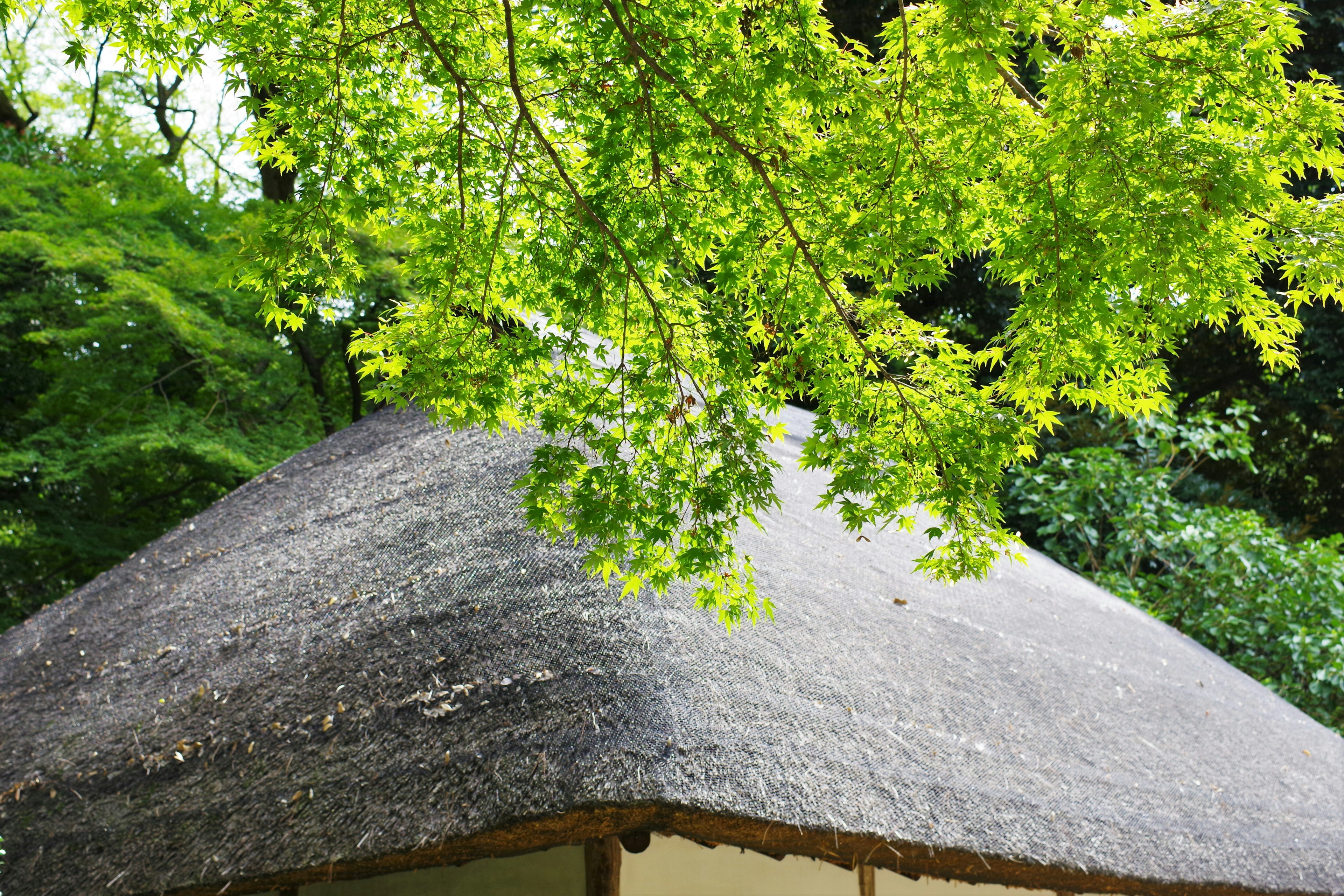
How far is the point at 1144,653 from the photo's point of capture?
5.50m

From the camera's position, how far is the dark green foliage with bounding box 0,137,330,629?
6594 mm

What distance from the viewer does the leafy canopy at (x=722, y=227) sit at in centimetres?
249

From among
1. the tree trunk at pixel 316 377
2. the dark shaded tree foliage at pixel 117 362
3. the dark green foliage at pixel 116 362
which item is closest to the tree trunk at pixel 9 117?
the dark shaded tree foliage at pixel 117 362

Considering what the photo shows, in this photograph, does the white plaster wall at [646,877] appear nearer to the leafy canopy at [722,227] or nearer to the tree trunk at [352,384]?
the leafy canopy at [722,227]

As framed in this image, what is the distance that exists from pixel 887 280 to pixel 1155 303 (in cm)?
76

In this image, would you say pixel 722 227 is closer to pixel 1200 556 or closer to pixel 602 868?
pixel 602 868

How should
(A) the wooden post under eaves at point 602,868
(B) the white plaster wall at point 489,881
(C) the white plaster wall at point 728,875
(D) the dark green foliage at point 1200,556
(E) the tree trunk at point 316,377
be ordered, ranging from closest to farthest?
1. (A) the wooden post under eaves at point 602,868
2. (B) the white plaster wall at point 489,881
3. (C) the white plaster wall at point 728,875
4. (D) the dark green foliage at point 1200,556
5. (E) the tree trunk at point 316,377

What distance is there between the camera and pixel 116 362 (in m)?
6.84

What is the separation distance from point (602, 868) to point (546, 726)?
0.60 m

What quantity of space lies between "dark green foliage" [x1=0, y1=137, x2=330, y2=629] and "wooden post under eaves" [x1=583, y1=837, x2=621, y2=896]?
531 cm

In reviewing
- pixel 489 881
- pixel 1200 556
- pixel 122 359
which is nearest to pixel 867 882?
pixel 489 881

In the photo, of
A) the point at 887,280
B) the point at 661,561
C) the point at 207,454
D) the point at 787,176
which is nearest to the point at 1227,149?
the point at 887,280

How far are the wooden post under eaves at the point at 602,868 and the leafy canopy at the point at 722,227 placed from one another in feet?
2.65

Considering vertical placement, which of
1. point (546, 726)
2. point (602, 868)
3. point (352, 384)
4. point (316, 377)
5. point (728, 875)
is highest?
point (316, 377)
